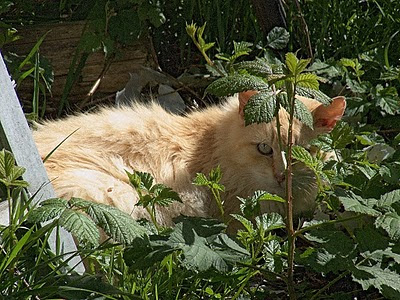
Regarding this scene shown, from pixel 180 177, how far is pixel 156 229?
0.82 meters

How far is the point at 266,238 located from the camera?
213cm

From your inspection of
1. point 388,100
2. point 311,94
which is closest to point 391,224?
point 311,94

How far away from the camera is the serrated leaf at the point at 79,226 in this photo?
6.19 feet

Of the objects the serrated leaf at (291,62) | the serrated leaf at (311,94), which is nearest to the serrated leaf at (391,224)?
the serrated leaf at (311,94)

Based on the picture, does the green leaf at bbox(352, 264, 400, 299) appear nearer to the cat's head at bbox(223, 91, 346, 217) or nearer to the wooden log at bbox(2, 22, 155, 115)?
the cat's head at bbox(223, 91, 346, 217)

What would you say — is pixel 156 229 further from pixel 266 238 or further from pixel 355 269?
pixel 355 269

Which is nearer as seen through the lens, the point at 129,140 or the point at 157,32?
the point at 129,140

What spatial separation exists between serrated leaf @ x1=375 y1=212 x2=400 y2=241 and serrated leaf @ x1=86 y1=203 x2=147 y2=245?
0.63m

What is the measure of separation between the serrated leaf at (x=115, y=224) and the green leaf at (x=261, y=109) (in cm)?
42

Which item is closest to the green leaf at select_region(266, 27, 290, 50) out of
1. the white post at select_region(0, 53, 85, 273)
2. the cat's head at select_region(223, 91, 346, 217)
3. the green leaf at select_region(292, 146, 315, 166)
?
the cat's head at select_region(223, 91, 346, 217)

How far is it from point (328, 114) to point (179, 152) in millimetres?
664

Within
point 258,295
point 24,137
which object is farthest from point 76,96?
point 258,295

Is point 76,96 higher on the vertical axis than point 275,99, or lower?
lower

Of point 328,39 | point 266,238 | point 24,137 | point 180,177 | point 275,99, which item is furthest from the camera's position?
point 328,39
